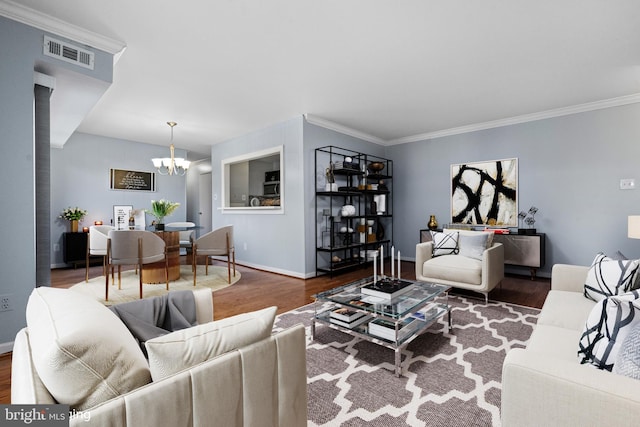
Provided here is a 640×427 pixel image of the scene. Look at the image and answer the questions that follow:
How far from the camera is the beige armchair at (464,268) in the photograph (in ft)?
10.2

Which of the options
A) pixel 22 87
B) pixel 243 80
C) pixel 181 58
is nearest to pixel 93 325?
pixel 22 87

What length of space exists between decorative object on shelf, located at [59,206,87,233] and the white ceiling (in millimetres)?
1999

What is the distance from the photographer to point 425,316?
2.37 m

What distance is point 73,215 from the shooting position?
A: 516 centimetres

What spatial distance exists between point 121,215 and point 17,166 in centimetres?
393

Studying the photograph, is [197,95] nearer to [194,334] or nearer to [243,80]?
[243,80]

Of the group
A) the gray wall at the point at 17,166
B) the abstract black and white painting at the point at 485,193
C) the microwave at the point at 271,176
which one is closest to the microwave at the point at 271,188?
the microwave at the point at 271,176

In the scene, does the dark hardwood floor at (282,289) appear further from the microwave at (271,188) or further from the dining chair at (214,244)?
the microwave at (271,188)

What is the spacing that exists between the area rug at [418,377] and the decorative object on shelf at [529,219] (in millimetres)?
2126

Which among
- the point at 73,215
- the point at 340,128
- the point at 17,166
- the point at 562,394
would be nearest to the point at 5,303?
the point at 17,166

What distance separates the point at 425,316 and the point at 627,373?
4.90 ft

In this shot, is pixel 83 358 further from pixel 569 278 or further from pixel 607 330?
pixel 569 278

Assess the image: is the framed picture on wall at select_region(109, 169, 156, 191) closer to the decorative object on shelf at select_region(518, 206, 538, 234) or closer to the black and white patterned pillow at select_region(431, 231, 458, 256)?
the black and white patterned pillow at select_region(431, 231, 458, 256)
